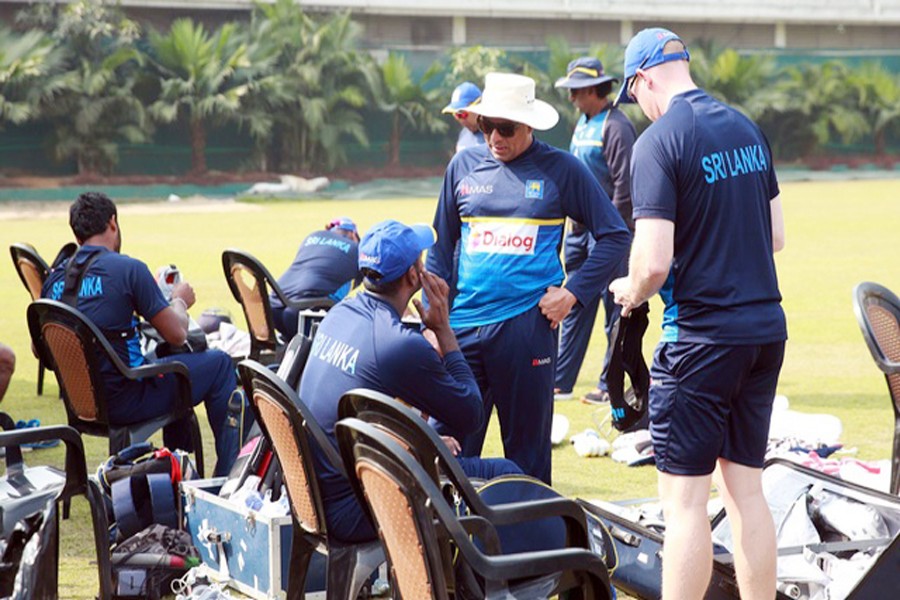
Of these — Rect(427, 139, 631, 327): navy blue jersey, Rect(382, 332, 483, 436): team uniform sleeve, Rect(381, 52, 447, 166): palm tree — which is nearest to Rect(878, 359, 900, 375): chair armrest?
Rect(427, 139, 631, 327): navy blue jersey

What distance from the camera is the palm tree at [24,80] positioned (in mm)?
33688

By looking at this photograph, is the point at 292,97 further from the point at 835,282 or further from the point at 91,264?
the point at 91,264

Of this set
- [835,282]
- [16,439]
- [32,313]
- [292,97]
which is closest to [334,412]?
[16,439]

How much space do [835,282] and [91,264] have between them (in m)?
10.9

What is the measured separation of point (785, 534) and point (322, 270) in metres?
3.99

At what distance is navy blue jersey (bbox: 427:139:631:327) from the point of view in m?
5.02

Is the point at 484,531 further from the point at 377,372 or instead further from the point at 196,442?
the point at 196,442

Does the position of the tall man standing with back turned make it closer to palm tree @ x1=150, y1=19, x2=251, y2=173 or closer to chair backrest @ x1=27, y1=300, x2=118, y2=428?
chair backrest @ x1=27, y1=300, x2=118, y2=428

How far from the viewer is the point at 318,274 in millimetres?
7746

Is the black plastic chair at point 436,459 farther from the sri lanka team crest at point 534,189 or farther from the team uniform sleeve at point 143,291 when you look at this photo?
the team uniform sleeve at point 143,291

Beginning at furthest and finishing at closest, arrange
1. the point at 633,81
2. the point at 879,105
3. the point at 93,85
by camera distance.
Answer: the point at 879,105, the point at 93,85, the point at 633,81

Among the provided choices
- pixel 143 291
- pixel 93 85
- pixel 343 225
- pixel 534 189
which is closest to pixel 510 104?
pixel 534 189

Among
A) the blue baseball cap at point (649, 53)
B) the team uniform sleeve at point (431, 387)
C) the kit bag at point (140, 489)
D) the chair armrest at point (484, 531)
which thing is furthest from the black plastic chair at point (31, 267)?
the chair armrest at point (484, 531)

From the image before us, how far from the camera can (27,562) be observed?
374 cm
